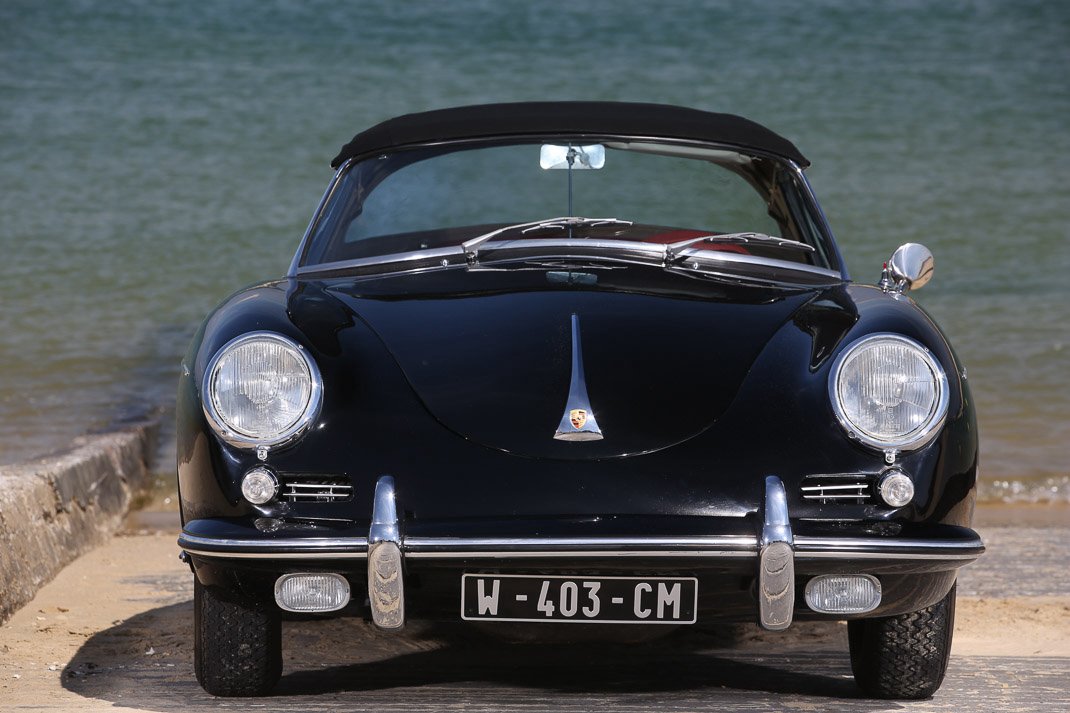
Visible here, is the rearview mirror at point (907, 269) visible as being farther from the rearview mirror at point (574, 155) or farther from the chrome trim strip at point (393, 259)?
the chrome trim strip at point (393, 259)

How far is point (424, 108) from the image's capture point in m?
16.5

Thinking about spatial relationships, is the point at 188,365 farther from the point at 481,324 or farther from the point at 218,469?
the point at 481,324

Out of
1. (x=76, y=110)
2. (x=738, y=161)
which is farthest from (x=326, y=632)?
(x=76, y=110)

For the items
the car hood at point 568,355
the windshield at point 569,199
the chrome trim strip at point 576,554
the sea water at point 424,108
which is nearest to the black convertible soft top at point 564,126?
the windshield at point 569,199

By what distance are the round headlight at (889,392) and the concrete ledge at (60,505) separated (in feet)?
7.47

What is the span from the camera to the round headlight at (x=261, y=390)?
9.43 ft

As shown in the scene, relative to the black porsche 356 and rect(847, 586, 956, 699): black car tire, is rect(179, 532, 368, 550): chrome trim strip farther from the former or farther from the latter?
rect(847, 586, 956, 699): black car tire

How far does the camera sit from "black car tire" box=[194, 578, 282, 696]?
9.90 feet

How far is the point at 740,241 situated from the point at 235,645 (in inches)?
61.0

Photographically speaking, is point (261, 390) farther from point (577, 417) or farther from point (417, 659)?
point (417, 659)

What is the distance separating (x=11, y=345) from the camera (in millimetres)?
8945

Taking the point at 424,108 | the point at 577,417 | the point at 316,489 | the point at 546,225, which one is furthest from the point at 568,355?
the point at 424,108

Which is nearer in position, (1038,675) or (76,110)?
(1038,675)

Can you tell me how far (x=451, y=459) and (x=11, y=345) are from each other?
6.83 meters
